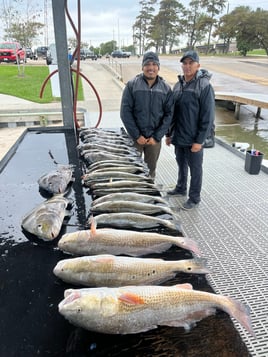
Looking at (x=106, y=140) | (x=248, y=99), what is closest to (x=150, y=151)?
(x=106, y=140)

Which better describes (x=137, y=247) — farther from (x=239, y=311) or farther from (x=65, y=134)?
(x=65, y=134)

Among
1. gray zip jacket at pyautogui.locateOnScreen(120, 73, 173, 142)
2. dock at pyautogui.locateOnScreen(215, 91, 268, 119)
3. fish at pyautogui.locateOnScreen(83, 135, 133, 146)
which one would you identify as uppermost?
gray zip jacket at pyautogui.locateOnScreen(120, 73, 173, 142)

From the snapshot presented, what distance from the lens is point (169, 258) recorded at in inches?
77.2

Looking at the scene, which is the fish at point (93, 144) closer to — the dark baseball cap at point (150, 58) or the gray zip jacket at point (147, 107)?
the gray zip jacket at point (147, 107)

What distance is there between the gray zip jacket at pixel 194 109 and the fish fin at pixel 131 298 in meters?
2.60

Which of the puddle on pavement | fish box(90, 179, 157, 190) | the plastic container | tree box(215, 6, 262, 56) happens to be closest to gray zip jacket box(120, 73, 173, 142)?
fish box(90, 179, 157, 190)

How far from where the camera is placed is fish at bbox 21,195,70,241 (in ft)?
7.04

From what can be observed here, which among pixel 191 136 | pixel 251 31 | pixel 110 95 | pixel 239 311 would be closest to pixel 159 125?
pixel 191 136

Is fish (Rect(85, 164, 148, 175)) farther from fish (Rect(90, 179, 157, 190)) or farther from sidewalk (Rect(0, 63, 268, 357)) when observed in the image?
sidewalk (Rect(0, 63, 268, 357))

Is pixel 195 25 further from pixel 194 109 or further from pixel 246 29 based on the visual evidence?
pixel 194 109

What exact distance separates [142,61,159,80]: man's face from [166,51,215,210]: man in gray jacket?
32cm

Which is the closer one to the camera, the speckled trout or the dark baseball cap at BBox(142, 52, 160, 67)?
the speckled trout

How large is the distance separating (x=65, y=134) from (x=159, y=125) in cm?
192

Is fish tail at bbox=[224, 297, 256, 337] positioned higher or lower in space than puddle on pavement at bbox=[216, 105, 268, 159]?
higher
